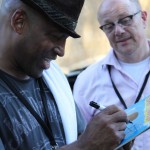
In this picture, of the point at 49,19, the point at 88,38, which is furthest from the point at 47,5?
the point at 88,38

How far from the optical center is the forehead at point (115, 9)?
143 inches

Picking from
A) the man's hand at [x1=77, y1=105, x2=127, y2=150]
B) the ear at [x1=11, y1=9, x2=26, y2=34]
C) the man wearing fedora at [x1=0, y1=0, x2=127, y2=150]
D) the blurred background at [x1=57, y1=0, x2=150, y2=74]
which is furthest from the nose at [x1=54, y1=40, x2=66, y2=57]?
the blurred background at [x1=57, y1=0, x2=150, y2=74]

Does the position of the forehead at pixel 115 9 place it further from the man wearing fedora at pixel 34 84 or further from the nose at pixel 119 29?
the man wearing fedora at pixel 34 84

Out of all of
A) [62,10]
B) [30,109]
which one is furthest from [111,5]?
[30,109]

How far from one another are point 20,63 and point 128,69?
1.60 m

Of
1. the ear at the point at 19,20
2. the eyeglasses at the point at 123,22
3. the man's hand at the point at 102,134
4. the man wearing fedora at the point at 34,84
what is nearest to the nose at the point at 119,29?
the eyeglasses at the point at 123,22

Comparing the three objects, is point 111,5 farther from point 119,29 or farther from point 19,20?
point 19,20

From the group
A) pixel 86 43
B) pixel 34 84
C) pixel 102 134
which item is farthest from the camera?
pixel 86 43

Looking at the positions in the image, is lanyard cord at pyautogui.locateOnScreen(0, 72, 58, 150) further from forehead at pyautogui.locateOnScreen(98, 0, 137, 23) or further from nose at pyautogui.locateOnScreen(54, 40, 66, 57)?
forehead at pyautogui.locateOnScreen(98, 0, 137, 23)

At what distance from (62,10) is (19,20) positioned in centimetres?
21

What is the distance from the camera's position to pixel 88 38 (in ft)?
32.7

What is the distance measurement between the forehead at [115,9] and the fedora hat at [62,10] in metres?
1.39

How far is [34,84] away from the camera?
7.77 feet

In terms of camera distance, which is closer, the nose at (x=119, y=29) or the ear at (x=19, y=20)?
the ear at (x=19, y=20)
